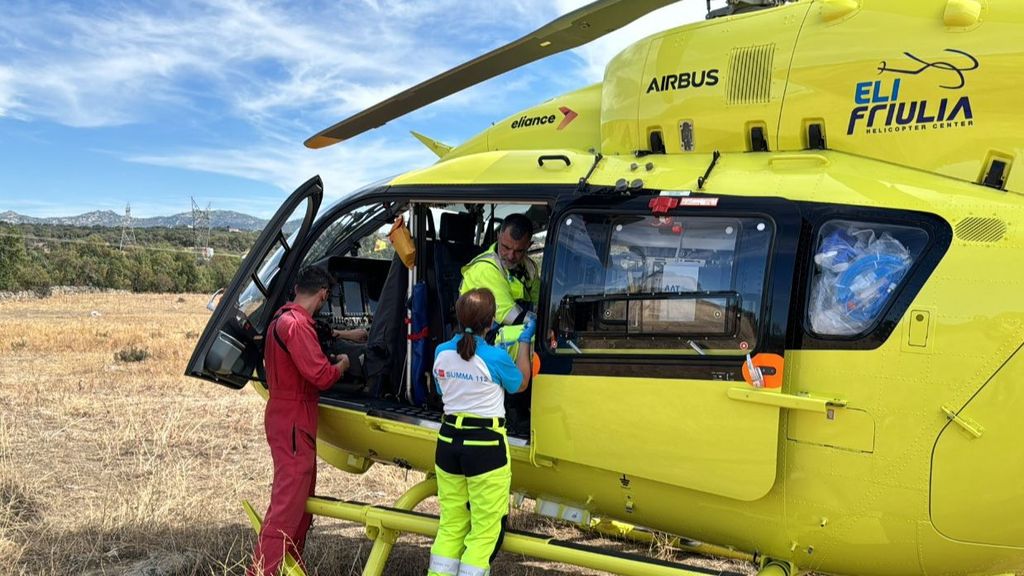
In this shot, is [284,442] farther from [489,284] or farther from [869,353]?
[869,353]

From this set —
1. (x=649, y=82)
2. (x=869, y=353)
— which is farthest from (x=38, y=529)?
(x=869, y=353)

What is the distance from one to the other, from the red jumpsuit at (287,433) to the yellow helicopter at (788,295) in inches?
17.3

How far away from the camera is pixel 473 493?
13.6 ft

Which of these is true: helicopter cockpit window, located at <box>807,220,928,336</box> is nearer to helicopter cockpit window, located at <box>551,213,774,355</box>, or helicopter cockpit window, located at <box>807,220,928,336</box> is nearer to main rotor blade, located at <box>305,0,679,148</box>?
helicopter cockpit window, located at <box>551,213,774,355</box>

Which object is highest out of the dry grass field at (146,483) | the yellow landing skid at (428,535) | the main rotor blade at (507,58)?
the main rotor blade at (507,58)

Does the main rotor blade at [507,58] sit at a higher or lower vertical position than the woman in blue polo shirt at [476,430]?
higher

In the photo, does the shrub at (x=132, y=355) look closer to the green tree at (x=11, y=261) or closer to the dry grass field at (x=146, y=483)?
the dry grass field at (x=146, y=483)

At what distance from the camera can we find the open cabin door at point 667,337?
364cm

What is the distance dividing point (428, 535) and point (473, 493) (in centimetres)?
60

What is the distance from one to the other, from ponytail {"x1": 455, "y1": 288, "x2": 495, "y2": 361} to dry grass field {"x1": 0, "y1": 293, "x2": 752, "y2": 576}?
2.11 meters

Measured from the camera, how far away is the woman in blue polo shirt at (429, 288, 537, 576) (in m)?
4.09

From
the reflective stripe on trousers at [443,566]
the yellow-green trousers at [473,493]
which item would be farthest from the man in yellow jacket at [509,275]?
the reflective stripe on trousers at [443,566]

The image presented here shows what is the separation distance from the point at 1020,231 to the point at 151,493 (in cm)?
660

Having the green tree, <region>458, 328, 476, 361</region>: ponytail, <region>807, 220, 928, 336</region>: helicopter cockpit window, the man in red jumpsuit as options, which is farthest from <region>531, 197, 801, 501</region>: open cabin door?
the green tree
